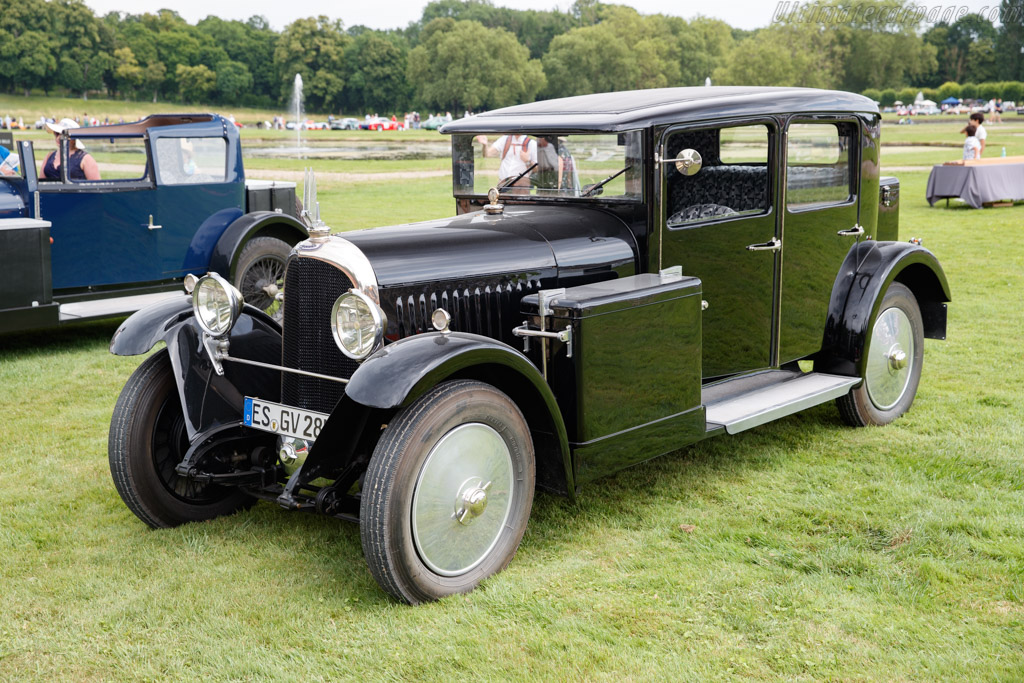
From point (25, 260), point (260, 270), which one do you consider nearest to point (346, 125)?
point (260, 270)

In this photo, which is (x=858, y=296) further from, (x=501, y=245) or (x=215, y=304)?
(x=215, y=304)

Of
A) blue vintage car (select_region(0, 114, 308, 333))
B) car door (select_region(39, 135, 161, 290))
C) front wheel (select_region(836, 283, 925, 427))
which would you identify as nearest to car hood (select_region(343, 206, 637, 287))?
front wheel (select_region(836, 283, 925, 427))

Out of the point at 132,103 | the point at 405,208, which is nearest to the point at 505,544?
the point at 405,208

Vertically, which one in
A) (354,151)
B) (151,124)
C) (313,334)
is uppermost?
(354,151)

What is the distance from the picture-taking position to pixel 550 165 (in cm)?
487

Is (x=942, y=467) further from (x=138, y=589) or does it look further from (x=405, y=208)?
(x=405, y=208)

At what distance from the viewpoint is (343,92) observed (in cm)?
10019

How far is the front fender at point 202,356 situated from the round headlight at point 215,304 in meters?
0.11

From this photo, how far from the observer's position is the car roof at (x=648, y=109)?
169 inches

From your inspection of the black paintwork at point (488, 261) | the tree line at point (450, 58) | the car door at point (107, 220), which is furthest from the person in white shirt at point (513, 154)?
the tree line at point (450, 58)

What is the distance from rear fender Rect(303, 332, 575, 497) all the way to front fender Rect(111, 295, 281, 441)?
2.63 ft

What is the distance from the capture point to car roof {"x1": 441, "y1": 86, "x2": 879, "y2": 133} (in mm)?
4289

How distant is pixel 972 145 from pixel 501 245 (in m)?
16.7

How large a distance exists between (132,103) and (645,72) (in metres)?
52.0
